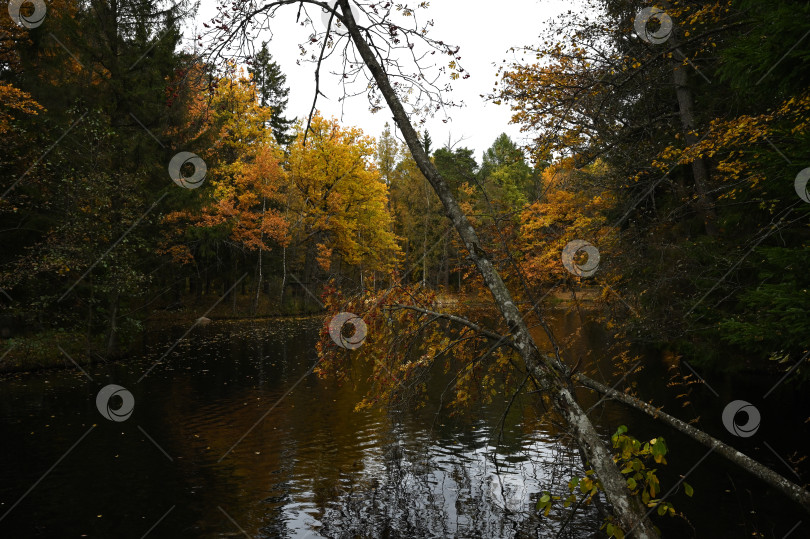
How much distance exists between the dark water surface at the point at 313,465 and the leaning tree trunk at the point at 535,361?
63.8 inches

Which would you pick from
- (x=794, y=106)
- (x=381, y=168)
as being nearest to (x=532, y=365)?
(x=794, y=106)

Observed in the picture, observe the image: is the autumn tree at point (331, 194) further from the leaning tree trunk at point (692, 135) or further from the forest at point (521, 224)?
the leaning tree trunk at point (692, 135)

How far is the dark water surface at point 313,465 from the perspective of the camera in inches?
289

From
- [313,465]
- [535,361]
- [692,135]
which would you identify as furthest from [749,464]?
[692,135]

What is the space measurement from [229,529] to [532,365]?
5148 millimetres

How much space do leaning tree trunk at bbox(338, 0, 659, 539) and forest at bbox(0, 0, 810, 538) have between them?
0.03 meters

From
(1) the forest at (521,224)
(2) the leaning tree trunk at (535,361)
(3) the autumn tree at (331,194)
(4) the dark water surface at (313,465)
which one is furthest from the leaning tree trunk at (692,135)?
(3) the autumn tree at (331,194)

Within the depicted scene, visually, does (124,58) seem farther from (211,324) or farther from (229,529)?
(229,529)

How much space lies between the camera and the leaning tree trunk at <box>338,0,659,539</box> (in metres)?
4.43

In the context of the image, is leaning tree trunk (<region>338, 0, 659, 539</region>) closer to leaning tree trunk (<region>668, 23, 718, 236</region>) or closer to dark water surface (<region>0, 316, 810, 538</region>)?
Result: dark water surface (<region>0, 316, 810, 538</region>)

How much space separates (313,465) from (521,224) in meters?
12.8

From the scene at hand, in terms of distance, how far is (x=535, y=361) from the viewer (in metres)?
5.05

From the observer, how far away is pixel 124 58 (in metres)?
21.7

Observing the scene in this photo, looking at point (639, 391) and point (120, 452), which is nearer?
point (120, 452)
